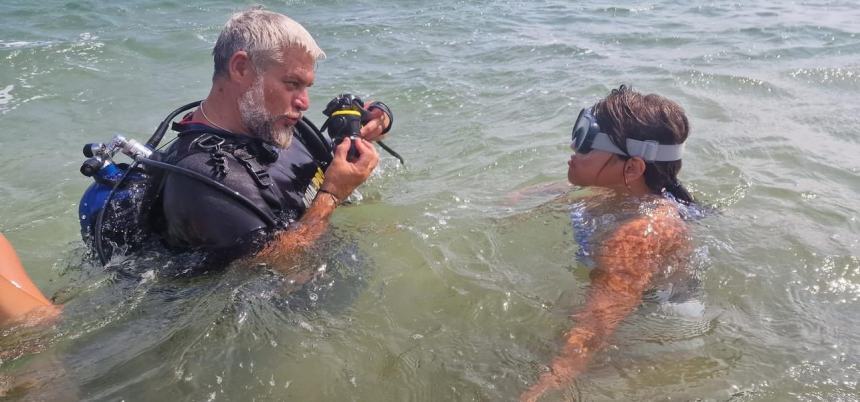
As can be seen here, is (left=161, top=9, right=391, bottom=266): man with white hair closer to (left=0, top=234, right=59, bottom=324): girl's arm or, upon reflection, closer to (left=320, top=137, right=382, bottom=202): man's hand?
(left=320, top=137, right=382, bottom=202): man's hand

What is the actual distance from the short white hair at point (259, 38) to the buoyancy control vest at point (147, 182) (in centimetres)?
46

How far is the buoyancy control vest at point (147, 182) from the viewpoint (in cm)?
328

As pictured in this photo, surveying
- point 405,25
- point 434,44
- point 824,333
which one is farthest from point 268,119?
point 405,25

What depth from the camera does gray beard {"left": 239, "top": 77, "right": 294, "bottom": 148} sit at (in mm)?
3512

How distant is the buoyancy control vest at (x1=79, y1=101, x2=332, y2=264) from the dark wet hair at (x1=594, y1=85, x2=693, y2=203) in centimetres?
203

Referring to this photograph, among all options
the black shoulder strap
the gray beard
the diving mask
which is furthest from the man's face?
the diving mask

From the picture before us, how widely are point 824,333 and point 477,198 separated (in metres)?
2.61

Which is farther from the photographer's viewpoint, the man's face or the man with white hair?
the man's face

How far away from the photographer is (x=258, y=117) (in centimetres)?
356

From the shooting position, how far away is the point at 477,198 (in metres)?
5.07

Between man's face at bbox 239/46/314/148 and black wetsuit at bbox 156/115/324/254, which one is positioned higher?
man's face at bbox 239/46/314/148

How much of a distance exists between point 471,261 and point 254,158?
155 centimetres

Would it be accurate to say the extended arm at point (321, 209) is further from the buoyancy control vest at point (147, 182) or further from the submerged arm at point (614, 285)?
the submerged arm at point (614, 285)

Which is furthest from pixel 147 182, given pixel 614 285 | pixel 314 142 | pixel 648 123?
pixel 648 123
